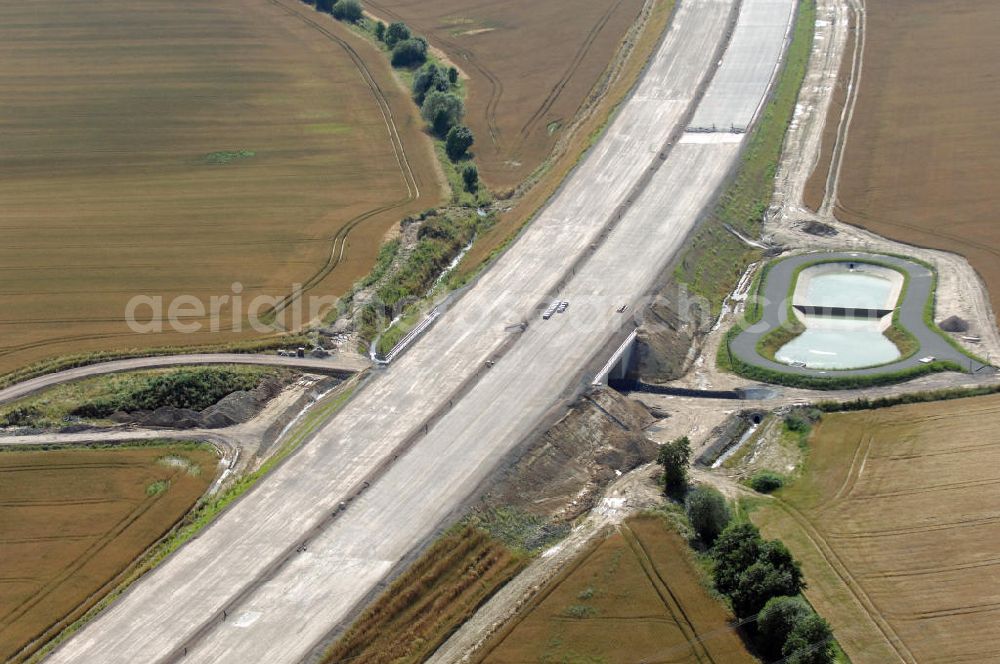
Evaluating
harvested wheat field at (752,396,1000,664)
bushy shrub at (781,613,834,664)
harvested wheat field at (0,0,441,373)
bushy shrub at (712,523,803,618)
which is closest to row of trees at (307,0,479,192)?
harvested wheat field at (0,0,441,373)

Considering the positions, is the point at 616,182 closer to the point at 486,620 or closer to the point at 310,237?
the point at 310,237

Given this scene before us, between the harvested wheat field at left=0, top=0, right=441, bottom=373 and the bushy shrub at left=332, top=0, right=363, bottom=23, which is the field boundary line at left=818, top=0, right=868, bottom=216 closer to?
the harvested wheat field at left=0, top=0, right=441, bottom=373

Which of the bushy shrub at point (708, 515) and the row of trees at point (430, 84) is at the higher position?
the row of trees at point (430, 84)

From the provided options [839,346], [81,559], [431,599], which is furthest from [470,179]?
[431,599]

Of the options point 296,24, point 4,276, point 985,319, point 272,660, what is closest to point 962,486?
point 985,319

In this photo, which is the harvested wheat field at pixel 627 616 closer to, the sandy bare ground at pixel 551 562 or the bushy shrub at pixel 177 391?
the sandy bare ground at pixel 551 562

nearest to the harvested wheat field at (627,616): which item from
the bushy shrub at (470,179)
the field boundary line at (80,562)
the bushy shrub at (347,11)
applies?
the field boundary line at (80,562)
